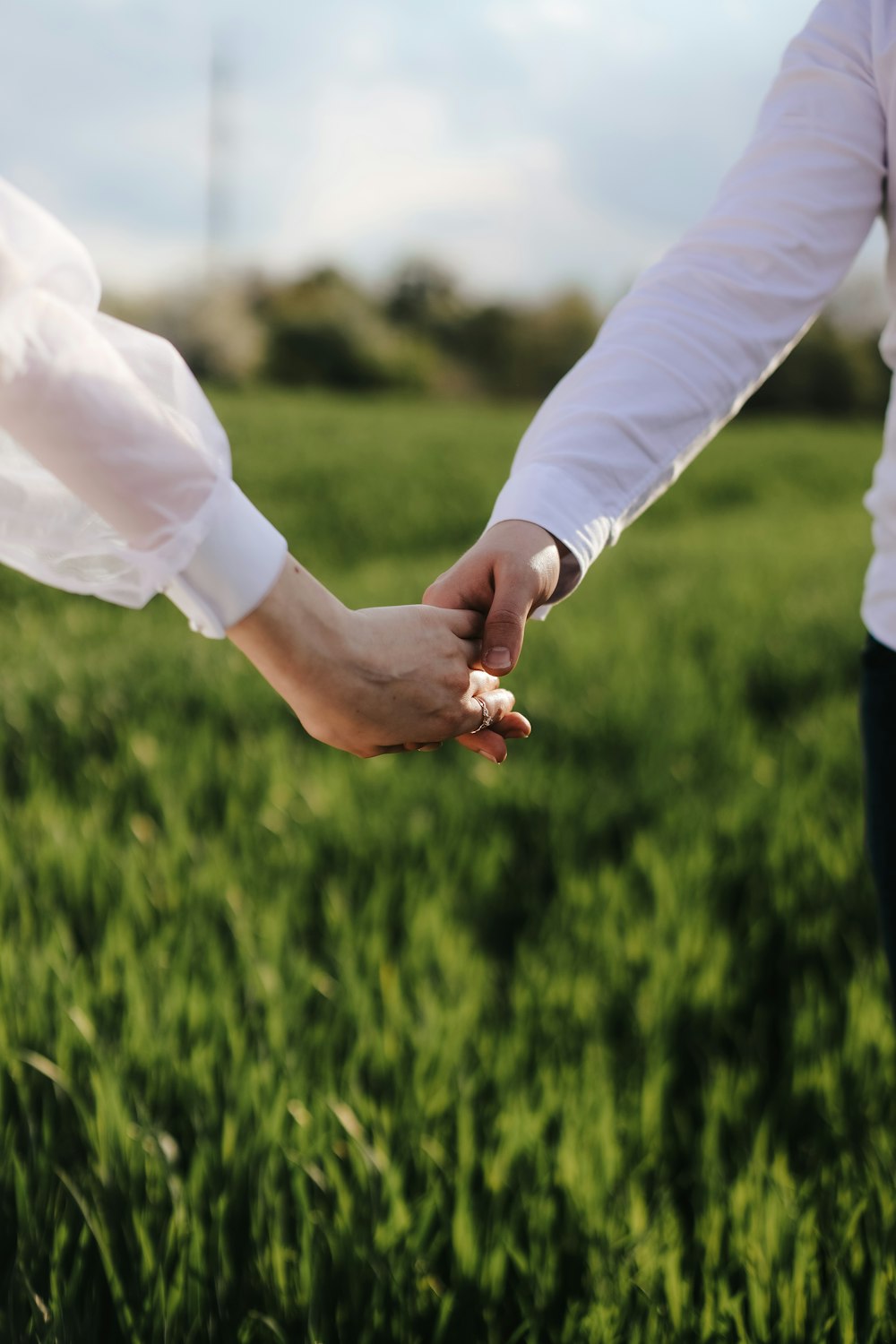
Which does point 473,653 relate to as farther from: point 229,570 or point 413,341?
point 413,341

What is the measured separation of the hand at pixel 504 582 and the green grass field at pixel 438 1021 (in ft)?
2.23

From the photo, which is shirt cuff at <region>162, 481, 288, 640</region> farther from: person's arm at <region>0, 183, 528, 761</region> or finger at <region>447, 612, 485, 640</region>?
finger at <region>447, 612, 485, 640</region>

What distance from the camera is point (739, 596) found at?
6.23 metres

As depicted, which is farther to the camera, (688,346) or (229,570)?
(688,346)

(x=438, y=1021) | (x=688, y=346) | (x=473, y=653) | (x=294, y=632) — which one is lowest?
(x=438, y=1021)

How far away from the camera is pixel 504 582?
1.29 metres

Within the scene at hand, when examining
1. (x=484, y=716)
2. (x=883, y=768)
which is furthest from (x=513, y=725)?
(x=883, y=768)

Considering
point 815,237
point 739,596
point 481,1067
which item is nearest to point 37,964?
point 481,1067

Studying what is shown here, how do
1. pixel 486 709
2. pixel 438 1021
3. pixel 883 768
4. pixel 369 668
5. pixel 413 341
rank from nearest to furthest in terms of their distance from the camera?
pixel 369 668 → pixel 883 768 → pixel 486 709 → pixel 438 1021 → pixel 413 341

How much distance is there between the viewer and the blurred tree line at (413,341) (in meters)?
35.0

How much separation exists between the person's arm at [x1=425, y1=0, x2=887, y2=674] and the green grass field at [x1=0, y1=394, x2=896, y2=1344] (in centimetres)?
72

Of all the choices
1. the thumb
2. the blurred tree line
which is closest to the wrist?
the thumb

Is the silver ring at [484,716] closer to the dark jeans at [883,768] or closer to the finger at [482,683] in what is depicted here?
the finger at [482,683]

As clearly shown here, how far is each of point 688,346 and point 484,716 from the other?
48cm
